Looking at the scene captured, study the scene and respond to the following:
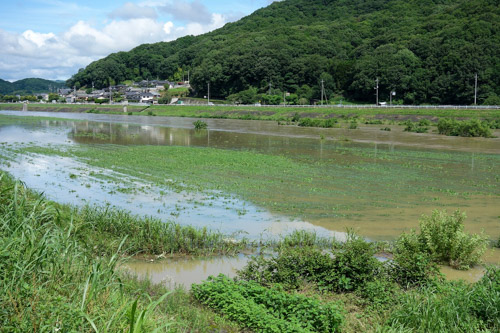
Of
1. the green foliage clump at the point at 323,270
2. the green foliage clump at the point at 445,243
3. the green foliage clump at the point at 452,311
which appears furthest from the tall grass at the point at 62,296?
the green foliage clump at the point at 445,243

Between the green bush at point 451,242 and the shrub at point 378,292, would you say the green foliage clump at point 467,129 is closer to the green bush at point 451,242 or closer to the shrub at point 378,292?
the green bush at point 451,242

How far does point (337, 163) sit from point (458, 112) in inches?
1407

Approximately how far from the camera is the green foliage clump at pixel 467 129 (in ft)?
126

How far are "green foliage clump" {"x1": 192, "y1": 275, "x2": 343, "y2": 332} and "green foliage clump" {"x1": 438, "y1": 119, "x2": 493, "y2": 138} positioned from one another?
122 feet

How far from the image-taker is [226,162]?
2327cm

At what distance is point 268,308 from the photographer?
6617 mm

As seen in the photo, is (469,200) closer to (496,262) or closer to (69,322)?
(496,262)

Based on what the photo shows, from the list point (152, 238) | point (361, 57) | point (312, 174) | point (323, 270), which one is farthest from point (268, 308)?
point (361, 57)

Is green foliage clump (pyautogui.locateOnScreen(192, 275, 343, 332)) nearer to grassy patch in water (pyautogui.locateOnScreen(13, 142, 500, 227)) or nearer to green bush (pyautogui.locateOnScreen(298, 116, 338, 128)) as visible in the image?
grassy patch in water (pyautogui.locateOnScreen(13, 142, 500, 227))

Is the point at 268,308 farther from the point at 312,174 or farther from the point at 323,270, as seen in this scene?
the point at 312,174

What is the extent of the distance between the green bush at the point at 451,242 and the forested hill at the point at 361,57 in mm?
65387

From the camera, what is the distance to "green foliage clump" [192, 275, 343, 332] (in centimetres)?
604

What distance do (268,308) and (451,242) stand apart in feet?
15.4

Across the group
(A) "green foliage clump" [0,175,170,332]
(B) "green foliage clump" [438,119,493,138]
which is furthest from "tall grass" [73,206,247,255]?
(B) "green foliage clump" [438,119,493,138]
